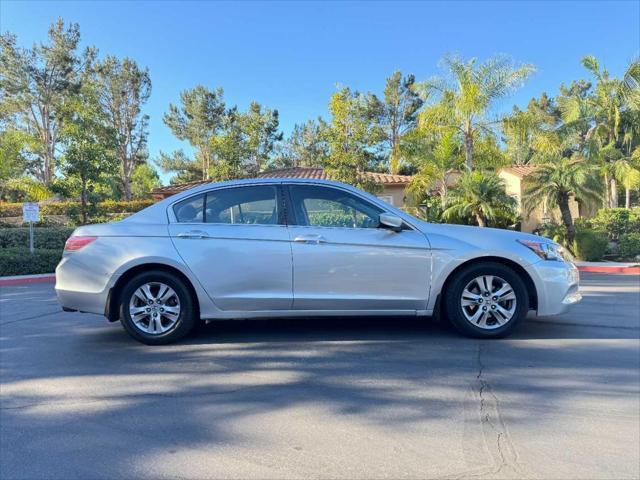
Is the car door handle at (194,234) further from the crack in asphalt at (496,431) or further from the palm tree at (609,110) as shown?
the palm tree at (609,110)

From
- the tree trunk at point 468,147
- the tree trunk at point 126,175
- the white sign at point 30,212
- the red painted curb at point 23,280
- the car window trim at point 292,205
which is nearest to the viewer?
the car window trim at point 292,205

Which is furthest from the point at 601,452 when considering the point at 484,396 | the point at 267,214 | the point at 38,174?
the point at 38,174

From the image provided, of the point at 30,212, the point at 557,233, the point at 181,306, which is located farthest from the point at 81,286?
the point at 557,233

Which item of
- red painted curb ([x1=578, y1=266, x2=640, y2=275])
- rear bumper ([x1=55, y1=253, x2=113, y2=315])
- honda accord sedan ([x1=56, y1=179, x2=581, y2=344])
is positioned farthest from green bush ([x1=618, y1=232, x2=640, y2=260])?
rear bumper ([x1=55, y1=253, x2=113, y2=315])

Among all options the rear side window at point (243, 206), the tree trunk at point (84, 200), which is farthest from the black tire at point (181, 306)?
the tree trunk at point (84, 200)

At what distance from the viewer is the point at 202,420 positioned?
3271 mm

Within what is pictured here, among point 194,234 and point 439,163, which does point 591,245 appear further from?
point 194,234

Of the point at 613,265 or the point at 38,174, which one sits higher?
the point at 38,174

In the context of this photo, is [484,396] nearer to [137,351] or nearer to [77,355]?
[137,351]

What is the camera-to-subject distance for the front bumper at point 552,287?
4824 millimetres

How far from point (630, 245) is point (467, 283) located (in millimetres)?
13270

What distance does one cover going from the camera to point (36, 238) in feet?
50.8

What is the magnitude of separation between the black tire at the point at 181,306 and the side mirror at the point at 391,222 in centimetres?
207

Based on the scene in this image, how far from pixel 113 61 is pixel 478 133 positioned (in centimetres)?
3420
